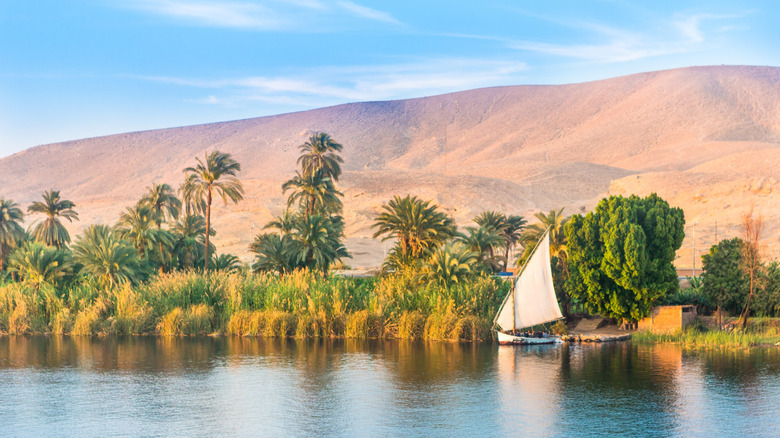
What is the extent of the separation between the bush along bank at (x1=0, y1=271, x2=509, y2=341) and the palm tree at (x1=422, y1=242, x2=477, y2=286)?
490 millimetres

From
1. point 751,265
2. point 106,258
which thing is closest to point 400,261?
point 106,258

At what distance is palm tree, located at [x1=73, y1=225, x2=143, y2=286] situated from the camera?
160ft

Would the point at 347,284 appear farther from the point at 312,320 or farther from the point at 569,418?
the point at 569,418

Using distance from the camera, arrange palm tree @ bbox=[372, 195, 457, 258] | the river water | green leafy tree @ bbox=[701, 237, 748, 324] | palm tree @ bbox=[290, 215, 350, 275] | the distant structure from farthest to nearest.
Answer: palm tree @ bbox=[290, 215, 350, 275] < palm tree @ bbox=[372, 195, 457, 258] < green leafy tree @ bbox=[701, 237, 748, 324] < the distant structure < the river water

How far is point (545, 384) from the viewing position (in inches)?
1153

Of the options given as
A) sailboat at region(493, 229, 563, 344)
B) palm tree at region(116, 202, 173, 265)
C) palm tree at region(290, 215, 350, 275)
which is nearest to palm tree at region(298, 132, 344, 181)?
palm tree at region(116, 202, 173, 265)

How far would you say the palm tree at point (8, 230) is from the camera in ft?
201

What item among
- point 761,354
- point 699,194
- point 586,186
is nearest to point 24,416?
point 761,354

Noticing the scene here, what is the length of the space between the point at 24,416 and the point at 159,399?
13.7 feet

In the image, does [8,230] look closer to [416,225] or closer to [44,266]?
[44,266]

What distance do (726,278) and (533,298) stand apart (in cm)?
1113

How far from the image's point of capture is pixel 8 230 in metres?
61.8

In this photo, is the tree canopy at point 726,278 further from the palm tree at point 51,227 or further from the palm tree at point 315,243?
the palm tree at point 51,227

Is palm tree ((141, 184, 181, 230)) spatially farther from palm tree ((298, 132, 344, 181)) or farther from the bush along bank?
the bush along bank
